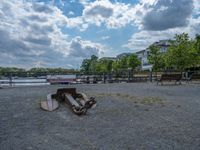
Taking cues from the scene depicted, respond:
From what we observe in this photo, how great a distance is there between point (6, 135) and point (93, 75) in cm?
2136

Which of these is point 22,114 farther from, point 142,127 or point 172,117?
point 172,117

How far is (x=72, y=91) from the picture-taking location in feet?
28.3

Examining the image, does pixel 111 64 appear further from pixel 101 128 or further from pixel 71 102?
pixel 101 128

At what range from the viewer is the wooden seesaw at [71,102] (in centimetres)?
651

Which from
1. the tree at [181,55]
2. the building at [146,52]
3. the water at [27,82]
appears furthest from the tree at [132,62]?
the water at [27,82]

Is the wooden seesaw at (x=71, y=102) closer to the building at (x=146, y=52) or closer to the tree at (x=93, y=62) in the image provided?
the tree at (x=93, y=62)

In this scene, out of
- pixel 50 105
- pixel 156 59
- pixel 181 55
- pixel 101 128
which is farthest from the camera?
pixel 156 59

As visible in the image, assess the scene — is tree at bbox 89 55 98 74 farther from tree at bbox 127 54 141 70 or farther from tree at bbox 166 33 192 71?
tree at bbox 166 33 192 71

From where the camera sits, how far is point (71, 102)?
7016 millimetres

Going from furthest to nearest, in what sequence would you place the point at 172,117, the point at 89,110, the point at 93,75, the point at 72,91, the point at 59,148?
the point at 93,75, the point at 72,91, the point at 89,110, the point at 172,117, the point at 59,148

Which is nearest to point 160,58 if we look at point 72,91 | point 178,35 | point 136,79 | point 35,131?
point 178,35

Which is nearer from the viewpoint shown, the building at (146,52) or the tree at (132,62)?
the tree at (132,62)

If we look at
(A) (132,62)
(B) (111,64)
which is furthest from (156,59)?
(B) (111,64)

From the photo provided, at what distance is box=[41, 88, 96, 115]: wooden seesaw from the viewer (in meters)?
6.51
